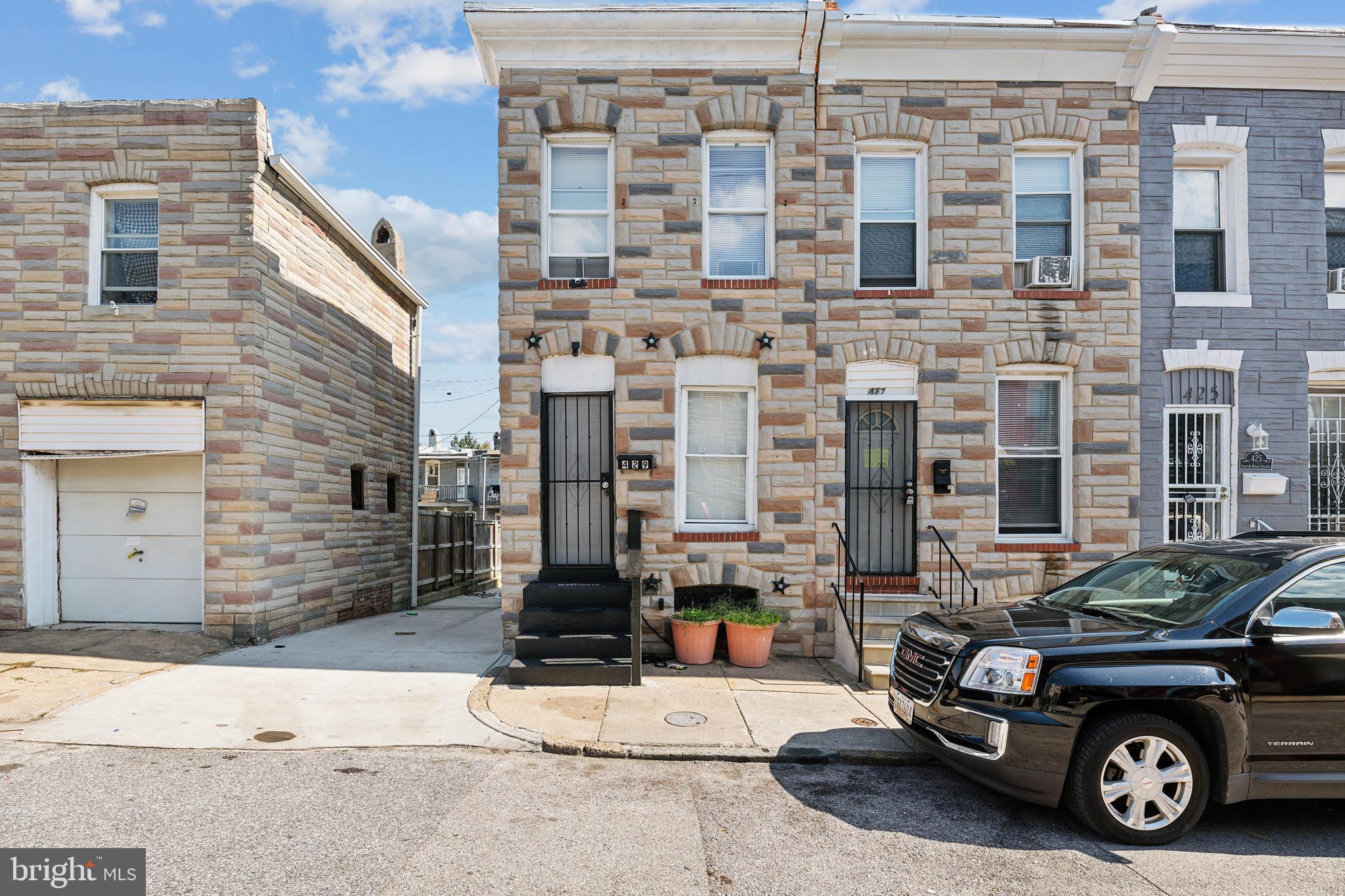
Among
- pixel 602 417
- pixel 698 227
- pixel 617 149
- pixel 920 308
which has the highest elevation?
pixel 617 149

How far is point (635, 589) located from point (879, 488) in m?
3.51

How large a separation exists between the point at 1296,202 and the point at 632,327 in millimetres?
8357

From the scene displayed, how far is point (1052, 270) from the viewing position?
916cm

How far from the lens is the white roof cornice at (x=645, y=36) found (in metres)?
8.80

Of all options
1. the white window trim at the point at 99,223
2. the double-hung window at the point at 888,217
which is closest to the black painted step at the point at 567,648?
the double-hung window at the point at 888,217

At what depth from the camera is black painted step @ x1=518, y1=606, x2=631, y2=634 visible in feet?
27.5

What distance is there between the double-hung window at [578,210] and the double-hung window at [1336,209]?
29.9 ft

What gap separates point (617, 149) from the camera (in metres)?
9.14

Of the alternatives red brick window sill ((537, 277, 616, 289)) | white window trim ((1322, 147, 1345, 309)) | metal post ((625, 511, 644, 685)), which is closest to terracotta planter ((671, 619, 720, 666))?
metal post ((625, 511, 644, 685))

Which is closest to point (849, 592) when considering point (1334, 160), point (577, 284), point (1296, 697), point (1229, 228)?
point (1296, 697)

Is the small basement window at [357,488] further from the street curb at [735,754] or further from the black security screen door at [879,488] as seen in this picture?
the black security screen door at [879,488]

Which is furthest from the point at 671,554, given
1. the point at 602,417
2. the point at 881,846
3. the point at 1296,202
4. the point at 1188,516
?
the point at 1296,202

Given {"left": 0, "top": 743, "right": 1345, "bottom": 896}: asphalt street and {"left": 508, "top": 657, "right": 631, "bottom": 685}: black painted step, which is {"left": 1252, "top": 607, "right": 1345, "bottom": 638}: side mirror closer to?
{"left": 0, "top": 743, "right": 1345, "bottom": 896}: asphalt street

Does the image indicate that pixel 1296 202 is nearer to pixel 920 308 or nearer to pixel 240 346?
pixel 920 308
